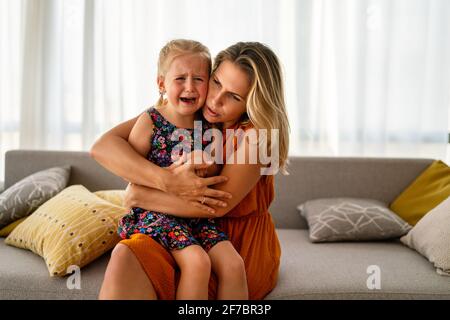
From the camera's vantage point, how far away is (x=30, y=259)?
1.88 m

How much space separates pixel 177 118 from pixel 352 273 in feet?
2.93

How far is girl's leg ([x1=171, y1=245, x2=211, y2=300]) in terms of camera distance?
1.35 meters

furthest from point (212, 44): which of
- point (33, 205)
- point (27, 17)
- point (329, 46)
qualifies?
point (33, 205)

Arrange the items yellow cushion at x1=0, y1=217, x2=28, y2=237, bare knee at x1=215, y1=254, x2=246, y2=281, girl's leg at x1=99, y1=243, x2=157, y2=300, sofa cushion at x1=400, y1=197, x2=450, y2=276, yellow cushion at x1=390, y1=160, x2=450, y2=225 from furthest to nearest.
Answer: yellow cushion at x1=390, y1=160, x2=450, y2=225, yellow cushion at x1=0, y1=217, x2=28, y2=237, sofa cushion at x1=400, y1=197, x2=450, y2=276, bare knee at x1=215, y1=254, x2=246, y2=281, girl's leg at x1=99, y1=243, x2=157, y2=300

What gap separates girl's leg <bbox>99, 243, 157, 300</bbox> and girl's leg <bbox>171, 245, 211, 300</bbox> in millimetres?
A: 89

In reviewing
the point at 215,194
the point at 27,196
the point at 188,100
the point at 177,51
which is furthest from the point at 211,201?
the point at 27,196

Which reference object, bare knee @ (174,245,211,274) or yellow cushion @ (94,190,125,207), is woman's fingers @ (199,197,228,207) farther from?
yellow cushion @ (94,190,125,207)

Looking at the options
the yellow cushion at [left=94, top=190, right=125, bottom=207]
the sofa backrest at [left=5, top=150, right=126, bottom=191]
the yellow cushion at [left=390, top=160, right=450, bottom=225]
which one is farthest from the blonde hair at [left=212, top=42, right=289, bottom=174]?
the sofa backrest at [left=5, top=150, right=126, bottom=191]

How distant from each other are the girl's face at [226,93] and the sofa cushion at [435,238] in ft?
3.22

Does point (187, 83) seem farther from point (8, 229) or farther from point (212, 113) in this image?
point (8, 229)

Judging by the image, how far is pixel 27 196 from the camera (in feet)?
7.25

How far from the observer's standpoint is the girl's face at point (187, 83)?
157cm

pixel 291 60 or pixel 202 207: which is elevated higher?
pixel 291 60

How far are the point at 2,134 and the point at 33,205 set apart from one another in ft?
3.70
